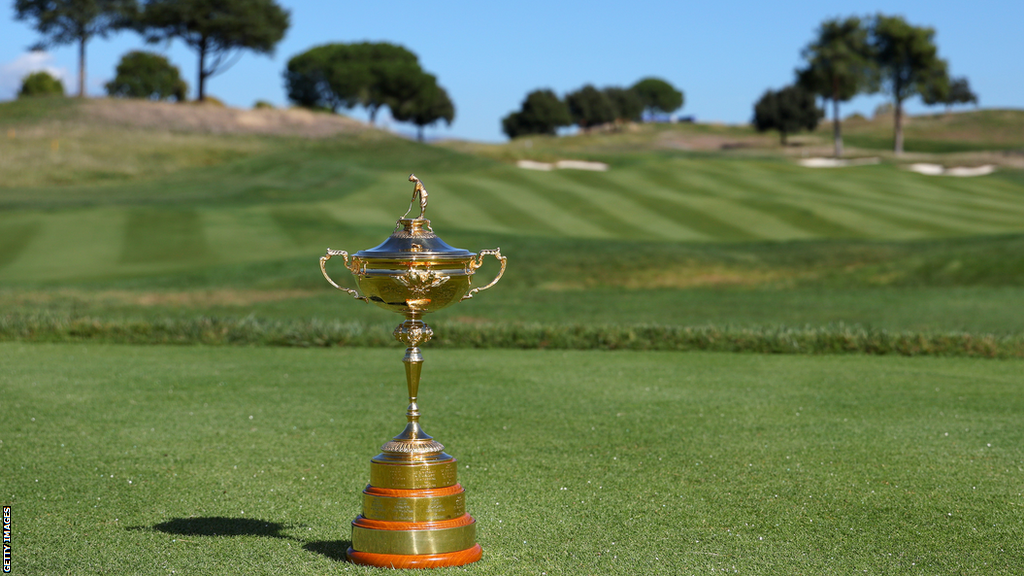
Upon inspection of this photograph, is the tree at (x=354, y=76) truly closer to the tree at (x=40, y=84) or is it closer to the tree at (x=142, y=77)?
the tree at (x=142, y=77)

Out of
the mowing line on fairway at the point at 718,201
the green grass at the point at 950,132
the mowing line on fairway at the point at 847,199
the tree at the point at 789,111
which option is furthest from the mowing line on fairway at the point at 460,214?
the tree at the point at 789,111

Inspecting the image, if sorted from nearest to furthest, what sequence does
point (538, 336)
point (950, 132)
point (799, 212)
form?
1. point (538, 336)
2. point (799, 212)
3. point (950, 132)

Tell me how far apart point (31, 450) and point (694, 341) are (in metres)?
9.05

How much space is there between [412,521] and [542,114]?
14099 centimetres

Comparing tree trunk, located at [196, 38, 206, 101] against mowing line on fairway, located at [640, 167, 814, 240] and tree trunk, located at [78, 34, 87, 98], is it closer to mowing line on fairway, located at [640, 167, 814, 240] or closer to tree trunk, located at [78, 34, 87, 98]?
tree trunk, located at [78, 34, 87, 98]

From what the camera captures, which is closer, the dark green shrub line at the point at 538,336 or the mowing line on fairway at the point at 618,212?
the dark green shrub line at the point at 538,336

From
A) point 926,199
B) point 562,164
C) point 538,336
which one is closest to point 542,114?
point 562,164

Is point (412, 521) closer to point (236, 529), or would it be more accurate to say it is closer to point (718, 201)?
point (236, 529)

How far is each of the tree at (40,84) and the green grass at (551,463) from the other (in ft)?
363

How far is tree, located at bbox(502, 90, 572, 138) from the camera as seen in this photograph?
144 m

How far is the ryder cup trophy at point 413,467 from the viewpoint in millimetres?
5270

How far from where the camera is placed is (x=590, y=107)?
148m

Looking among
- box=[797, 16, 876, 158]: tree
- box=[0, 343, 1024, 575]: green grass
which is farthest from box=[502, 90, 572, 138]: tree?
box=[0, 343, 1024, 575]: green grass

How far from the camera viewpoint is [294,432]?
8820mm
